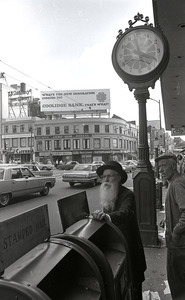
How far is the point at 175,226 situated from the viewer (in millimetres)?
2941

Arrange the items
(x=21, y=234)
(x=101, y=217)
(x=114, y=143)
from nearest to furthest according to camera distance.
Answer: (x=21, y=234) → (x=101, y=217) → (x=114, y=143)

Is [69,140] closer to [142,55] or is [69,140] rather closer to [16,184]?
[16,184]

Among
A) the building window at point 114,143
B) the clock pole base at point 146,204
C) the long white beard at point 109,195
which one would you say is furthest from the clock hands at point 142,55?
the building window at point 114,143

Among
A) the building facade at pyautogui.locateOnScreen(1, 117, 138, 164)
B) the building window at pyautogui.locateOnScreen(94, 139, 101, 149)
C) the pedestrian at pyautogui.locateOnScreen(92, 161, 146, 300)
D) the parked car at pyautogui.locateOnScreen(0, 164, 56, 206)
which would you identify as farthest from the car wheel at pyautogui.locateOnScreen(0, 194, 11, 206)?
the building window at pyautogui.locateOnScreen(94, 139, 101, 149)

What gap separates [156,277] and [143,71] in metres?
3.44

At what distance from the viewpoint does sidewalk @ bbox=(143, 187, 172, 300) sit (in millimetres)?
3592

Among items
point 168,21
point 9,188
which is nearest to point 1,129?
point 9,188

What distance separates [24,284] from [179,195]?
1.98 meters

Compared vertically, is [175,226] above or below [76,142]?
below

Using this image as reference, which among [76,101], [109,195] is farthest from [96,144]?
[109,195]

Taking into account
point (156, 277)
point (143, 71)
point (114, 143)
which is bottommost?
point (156, 277)

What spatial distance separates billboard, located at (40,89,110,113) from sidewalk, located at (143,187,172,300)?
198ft

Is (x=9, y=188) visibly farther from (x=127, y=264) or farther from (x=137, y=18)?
(x=127, y=264)

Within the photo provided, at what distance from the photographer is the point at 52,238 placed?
2.03 metres
